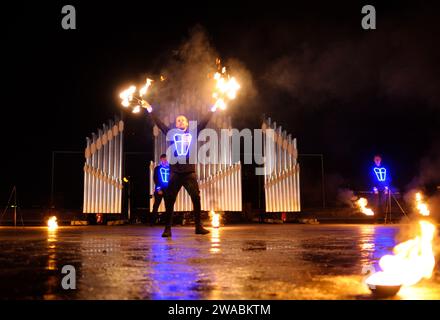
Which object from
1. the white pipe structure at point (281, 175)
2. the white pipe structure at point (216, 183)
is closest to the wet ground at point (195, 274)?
the white pipe structure at point (216, 183)

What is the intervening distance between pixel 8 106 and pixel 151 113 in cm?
915

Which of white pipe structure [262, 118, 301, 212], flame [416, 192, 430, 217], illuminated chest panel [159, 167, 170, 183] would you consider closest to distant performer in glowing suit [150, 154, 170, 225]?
illuminated chest panel [159, 167, 170, 183]

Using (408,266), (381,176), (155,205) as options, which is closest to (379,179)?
(381,176)

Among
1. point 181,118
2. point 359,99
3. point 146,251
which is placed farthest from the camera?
point 359,99

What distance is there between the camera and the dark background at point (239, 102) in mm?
12680

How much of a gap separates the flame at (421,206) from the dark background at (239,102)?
45 cm

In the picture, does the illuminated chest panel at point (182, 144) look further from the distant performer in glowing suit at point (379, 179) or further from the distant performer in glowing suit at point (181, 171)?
the distant performer in glowing suit at point (379, 179)

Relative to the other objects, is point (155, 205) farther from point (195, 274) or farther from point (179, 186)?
point (195, 274)

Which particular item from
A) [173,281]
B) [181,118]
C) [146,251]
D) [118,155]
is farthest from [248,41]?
Answer: [173,281]

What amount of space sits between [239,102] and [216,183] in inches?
124
